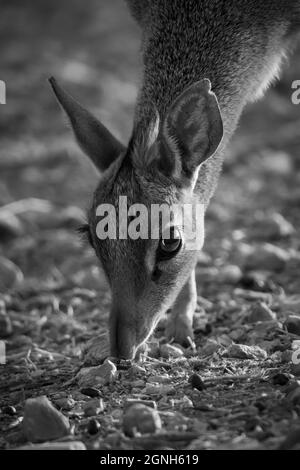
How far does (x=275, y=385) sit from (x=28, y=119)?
30.9ft

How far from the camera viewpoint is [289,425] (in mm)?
4367

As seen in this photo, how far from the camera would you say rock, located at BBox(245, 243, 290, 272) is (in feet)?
26.5

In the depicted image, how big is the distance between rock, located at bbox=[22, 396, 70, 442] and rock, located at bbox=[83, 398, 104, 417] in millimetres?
244

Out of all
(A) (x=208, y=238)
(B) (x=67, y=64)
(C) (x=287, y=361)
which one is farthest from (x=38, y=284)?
(B) (x=67, y=64)

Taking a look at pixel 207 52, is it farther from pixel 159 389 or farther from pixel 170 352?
pixel 159 389

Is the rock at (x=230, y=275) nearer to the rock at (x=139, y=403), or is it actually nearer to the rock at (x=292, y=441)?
the rock at (x=139, y=403)

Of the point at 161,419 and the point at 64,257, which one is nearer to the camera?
the point at 161,419

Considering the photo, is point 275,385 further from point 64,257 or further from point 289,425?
point 64,257

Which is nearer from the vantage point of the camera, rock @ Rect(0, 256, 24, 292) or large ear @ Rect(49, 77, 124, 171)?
large ear @ Rect(49, 77, 124, 171)

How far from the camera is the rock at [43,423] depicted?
4.66 m

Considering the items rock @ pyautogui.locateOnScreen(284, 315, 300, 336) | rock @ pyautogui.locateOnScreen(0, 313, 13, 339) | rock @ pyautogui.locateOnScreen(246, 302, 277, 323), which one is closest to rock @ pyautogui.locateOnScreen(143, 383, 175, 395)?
rock @ pyautogui.locateOnScreen(284, 315, 300, 336)

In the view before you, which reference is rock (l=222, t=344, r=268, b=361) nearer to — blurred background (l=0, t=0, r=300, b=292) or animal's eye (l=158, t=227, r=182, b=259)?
animal's eye (l=158, t=227, r=182, b=259)

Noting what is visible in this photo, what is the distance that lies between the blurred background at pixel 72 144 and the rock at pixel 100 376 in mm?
1451

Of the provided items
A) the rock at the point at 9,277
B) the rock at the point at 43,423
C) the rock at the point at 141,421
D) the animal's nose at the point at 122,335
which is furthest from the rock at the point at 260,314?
the rock at the point at 9,277
